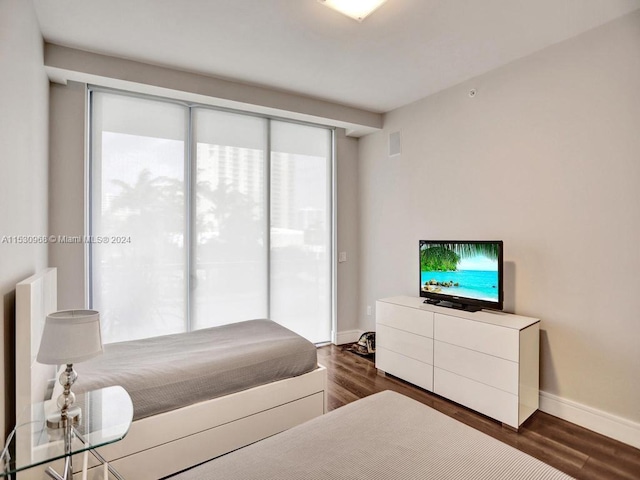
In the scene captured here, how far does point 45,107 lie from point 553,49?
393 cm

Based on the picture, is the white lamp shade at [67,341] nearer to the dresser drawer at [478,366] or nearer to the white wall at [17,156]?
the white wall at [17,156]

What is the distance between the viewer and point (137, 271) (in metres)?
3.27

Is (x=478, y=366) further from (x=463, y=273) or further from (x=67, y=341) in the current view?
(x=67, y=341)

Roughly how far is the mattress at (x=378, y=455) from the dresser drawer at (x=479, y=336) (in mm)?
1188

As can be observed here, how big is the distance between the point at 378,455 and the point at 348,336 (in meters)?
3.28

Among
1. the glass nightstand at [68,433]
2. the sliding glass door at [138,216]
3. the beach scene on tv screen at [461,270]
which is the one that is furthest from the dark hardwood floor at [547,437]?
the sliding glass door at [138,216]

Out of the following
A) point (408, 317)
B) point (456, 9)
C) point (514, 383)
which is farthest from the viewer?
Result: point (408, 317)

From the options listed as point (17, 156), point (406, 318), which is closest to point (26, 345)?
point (17, 156)

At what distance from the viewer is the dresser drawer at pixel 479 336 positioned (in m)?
2.48

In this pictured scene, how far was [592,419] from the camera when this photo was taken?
2484 mm

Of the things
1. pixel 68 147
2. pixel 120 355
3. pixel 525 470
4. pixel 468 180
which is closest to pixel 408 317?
pixel 468 180

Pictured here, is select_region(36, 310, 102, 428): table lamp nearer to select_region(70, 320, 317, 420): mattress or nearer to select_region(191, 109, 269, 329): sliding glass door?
select_region(70, 320, 317, 420): mattress

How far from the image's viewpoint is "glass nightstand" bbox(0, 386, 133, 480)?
1.30 meters

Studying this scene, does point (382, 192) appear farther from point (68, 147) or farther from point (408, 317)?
point (68, 147)
